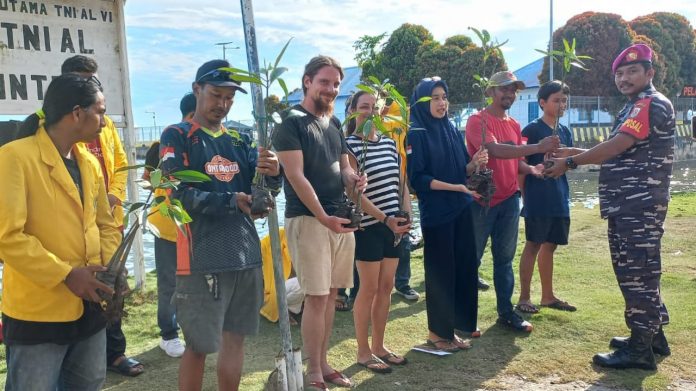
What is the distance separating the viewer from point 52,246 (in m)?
2.33

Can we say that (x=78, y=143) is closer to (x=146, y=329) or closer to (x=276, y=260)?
(x=276, y=260)

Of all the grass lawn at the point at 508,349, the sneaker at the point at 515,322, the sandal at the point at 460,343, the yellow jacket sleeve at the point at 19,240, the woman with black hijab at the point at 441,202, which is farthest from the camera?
the sneaker at the point at 515,322

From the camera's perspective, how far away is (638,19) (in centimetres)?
3462

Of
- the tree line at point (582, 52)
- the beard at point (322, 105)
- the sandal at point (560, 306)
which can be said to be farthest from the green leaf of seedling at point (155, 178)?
the tree line at point (582, 52)

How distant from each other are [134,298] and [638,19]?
119 feet

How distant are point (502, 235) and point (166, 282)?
257 centimetres

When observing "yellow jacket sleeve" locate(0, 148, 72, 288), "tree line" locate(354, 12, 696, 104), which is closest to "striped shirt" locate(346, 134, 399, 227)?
"yellow jacket sleeve" locate(0, 148, 72, 288)

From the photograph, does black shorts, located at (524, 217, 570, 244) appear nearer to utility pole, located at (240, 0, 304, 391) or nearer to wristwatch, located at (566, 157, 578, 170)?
wristwatch, located at (566, 157, 578, 170)

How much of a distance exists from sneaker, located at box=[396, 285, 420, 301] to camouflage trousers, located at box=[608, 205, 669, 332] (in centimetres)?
203

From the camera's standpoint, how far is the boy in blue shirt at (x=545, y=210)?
16.4 feet

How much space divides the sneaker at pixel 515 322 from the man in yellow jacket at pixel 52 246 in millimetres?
3133

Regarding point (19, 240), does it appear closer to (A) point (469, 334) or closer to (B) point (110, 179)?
(B) point (110, 179)

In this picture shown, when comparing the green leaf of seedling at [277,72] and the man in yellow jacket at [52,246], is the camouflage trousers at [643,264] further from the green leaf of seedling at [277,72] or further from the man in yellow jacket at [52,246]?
the man in yellow jacket at [52,246]

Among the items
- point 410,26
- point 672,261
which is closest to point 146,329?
point 672,261
